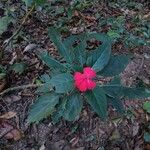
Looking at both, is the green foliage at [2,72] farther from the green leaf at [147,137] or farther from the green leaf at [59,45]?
the green leaf at [147,137]

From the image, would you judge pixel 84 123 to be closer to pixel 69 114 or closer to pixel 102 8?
pixel 69 114

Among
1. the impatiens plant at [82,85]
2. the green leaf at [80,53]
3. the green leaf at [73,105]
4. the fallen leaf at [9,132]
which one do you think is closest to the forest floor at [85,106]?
the fallen leaf at [9,132]

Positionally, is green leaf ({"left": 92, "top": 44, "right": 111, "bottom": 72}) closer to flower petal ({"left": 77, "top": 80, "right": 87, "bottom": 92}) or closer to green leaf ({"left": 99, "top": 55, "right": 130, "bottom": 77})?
green leaf ({"left": 99, "top": 55, "right": 130, "bottom": 77})

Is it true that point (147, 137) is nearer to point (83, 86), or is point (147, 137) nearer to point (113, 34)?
point (83, 86)

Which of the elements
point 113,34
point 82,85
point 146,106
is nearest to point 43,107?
point 82,85

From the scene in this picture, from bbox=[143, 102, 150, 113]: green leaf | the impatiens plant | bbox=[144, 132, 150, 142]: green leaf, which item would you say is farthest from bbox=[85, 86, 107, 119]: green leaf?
bbox=[143, 102, 150, 113]: green leaf

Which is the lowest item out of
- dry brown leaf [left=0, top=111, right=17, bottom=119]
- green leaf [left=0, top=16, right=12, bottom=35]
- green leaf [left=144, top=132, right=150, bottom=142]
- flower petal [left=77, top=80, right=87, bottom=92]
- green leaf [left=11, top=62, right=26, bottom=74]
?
green leaf [left=144, top=132, right=150, bottom=142]
